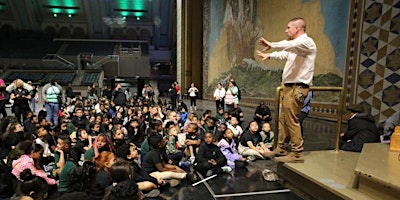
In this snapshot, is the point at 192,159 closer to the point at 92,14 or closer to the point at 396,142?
the point at 396,142

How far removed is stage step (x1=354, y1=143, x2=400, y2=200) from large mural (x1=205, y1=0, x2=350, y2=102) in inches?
217

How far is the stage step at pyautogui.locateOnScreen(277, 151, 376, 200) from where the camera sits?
2.54 metres

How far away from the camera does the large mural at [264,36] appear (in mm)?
8039

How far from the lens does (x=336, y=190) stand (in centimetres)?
250

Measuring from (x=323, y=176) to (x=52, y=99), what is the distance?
6.68m

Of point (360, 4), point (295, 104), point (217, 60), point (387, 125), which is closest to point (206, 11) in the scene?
point (217, 60)

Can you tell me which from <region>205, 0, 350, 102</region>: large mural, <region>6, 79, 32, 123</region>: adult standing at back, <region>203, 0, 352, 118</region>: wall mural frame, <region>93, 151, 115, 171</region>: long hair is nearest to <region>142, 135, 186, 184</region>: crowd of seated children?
<region>93, 151, 115, 171</region>: long hair

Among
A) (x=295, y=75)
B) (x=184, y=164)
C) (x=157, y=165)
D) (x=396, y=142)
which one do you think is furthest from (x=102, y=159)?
(x=396, y=142)

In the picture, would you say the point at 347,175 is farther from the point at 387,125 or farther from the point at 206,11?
the point at 206,11

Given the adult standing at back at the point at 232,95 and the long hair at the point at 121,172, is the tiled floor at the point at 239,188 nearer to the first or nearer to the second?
the long hair at the point at 121,172

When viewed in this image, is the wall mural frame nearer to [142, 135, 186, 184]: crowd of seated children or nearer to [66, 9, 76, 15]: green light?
[142, 135, 186, 184]: crowd of seated children

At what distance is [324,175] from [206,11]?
15.8m

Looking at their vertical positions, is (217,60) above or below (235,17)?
below

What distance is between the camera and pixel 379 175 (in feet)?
7.48
